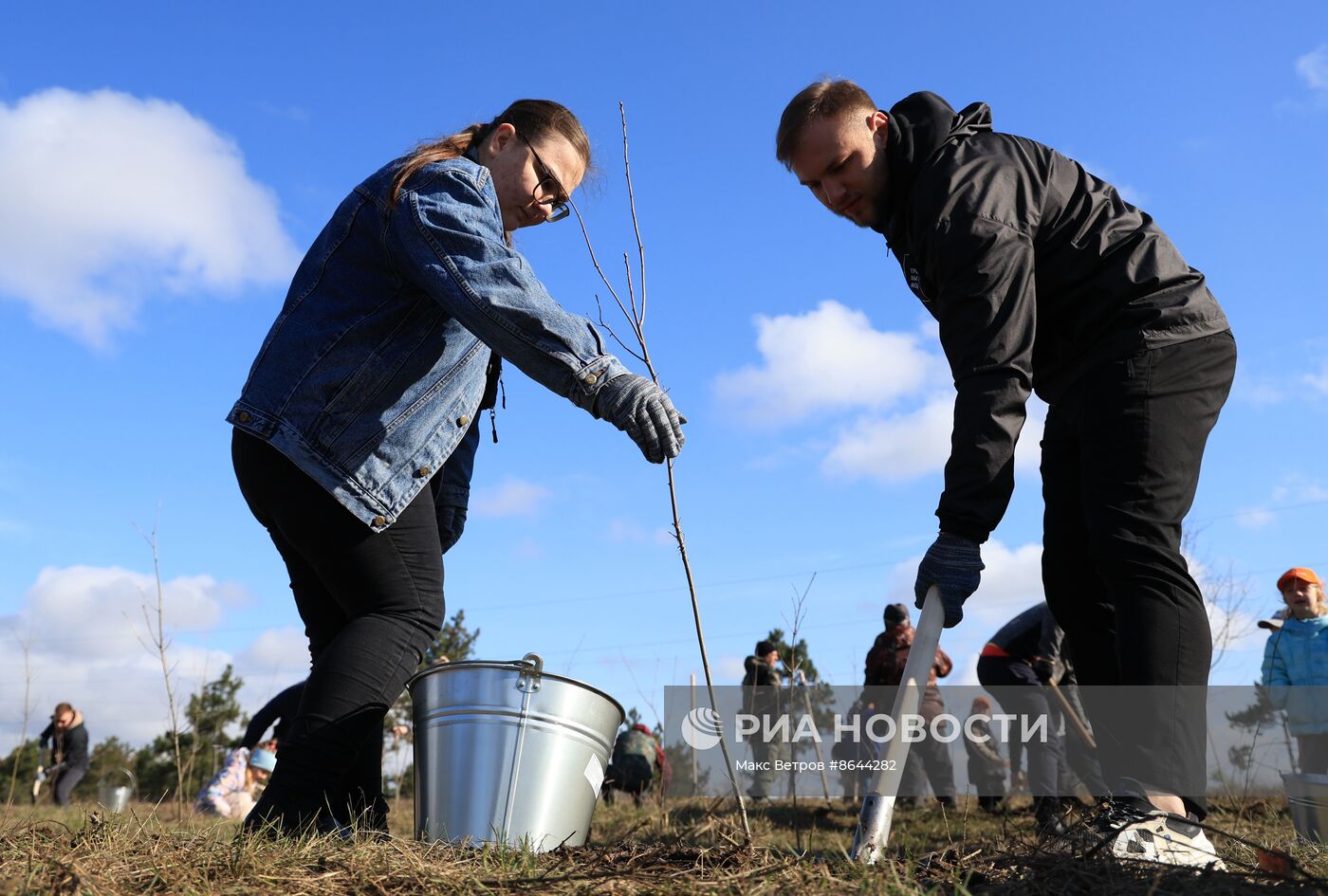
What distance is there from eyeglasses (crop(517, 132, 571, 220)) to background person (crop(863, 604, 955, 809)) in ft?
18.9

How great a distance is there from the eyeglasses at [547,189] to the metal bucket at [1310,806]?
277cm

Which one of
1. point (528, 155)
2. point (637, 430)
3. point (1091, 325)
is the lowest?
point (637, 430)

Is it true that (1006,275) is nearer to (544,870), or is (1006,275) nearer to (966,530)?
(966,530)

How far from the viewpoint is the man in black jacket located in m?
2.06

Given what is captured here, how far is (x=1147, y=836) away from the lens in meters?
1.82

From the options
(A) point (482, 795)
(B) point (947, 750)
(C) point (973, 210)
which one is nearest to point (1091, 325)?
(C) point (973, 210)

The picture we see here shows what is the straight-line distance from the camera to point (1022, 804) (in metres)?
8.03

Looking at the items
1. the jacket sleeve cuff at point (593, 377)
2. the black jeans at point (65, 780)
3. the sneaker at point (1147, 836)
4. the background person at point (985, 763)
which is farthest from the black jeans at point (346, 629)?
the black jeans at point (65, 780)

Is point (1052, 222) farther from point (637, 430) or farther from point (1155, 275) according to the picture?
point (637, 430)

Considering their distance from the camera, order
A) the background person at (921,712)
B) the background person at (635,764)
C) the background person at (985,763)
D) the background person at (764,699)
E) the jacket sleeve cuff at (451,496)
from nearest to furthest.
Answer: the jacket sleeve cuff at (451,496) < the background person at (921,712) < the background person at (985,763) < the background person at (764,699) < the background person at (635,764)

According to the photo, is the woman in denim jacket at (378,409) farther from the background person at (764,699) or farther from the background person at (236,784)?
the background person at (236,784)

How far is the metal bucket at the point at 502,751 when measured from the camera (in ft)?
7.66

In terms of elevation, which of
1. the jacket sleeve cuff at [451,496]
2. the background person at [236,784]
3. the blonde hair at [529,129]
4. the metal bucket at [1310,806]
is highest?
the blonde hair at [529,129]

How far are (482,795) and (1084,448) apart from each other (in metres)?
1.55
